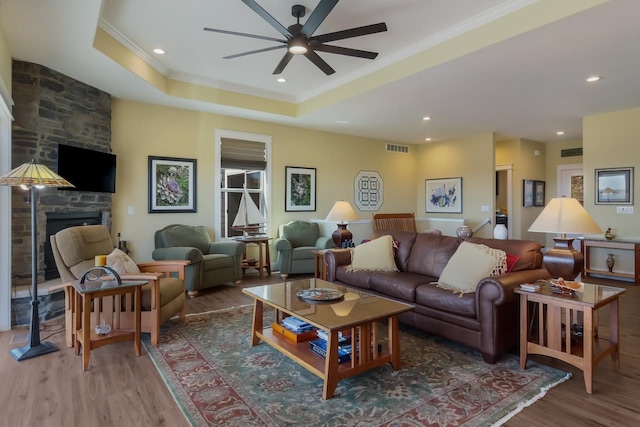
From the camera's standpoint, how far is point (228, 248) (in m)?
5.27

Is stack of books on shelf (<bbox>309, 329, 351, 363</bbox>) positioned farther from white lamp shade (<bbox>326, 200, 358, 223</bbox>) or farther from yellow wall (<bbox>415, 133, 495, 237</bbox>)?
yellow wall (<bbox>415, 133, 495, 237</bbox>)

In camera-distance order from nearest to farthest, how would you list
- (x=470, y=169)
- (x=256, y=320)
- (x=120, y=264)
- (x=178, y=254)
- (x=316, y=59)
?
1. (x=256, y=320)
2. (x=120, y=264)
3. (x=316, y=59)
4. (x=178, y=254)
5. (x=470, y=169)

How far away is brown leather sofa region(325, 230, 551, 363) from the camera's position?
2.67 metres

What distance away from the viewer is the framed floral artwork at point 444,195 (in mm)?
7797

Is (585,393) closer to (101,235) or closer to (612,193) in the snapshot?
(101,235)

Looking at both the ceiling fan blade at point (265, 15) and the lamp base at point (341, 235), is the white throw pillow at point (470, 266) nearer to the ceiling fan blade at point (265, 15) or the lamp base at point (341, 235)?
the lamp base at point (341, 235)

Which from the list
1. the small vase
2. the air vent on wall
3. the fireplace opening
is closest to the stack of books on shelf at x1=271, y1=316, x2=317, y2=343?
the fireplace opening

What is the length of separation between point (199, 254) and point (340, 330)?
118 inches

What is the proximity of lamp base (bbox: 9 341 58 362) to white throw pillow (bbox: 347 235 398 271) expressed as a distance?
2849 mm

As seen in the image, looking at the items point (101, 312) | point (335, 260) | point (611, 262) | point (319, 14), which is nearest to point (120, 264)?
point (101, 312)

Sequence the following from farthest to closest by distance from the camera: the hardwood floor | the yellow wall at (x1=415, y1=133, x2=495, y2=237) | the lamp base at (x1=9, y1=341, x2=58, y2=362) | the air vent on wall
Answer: the air vent on wall, the yellow wall at (x1=415, y1=133, x2=495, y2=237), the lamp base at (x1=9, y1=341, x2=58, y2=362), the hardwood floor

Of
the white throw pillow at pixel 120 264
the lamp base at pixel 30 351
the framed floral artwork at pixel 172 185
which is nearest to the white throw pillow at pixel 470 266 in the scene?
the white throw pillow at pixel 120 264

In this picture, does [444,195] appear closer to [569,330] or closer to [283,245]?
[283,245]

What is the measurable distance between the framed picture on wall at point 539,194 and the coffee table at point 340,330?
7070 mm
